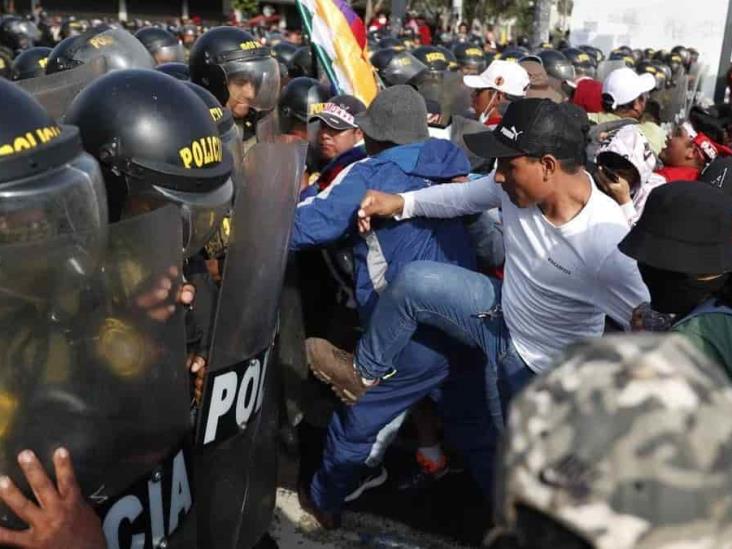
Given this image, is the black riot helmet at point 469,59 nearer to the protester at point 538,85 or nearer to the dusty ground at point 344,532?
the protester at point 538,85

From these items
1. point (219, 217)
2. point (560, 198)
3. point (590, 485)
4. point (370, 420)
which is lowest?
point (370, 420)

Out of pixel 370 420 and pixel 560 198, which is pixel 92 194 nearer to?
pixel 560 198

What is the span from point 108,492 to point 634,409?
3.98ft

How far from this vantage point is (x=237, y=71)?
4879 millimetres

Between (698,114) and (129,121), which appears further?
(698,114)

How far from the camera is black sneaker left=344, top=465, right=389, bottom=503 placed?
4137mm

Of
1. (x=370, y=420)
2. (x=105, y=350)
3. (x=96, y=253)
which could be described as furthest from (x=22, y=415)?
(x=370, y=420)

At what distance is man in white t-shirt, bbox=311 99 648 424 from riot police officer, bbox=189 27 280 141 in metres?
1.65

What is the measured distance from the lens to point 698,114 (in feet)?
19.7

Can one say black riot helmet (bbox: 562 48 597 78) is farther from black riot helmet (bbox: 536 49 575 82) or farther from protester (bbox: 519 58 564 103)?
protester (bbox: 519 58 564 103)

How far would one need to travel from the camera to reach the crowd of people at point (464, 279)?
3.00ft

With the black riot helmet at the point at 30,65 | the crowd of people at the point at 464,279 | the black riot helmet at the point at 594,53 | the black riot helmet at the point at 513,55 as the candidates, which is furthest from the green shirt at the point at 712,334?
the black riot helmet at the point at 594,53

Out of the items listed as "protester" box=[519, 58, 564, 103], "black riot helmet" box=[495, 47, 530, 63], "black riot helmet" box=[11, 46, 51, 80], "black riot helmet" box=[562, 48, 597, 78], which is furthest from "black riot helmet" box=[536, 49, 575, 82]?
"black riot helmet" box=[11, 46, 51, 80]

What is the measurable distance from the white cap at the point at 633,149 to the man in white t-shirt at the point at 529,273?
74 centimetres
